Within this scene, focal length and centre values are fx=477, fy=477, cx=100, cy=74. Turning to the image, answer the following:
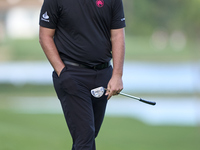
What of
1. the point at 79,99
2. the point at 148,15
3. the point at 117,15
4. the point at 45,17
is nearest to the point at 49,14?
the point at 45,17

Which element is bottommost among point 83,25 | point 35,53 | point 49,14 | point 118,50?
point 35,53

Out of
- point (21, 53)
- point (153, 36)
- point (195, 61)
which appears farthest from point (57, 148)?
point (153, 36)

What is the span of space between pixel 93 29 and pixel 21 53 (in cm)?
3229

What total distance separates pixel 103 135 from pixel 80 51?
195 inches

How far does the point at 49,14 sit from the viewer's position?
141 inches

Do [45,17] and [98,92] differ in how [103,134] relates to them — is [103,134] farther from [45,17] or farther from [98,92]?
[45,17]

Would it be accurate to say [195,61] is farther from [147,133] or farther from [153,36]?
[153,36]

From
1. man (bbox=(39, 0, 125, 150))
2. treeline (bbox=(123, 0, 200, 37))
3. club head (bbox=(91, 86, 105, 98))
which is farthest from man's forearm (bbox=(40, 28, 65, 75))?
treeline (bbox=(123, 0, 200, 37))

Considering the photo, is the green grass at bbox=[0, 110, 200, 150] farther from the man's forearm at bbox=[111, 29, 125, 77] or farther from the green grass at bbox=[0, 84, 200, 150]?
the man's forearm at bbox=[111, 29, 125, 77]

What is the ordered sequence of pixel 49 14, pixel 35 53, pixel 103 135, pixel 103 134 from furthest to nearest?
pixel 35 53 → pixel 103 134 → pixel 103 135 → pixel 49 14

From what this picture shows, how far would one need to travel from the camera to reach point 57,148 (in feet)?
21.0

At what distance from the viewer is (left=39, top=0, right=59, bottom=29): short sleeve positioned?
357 cm

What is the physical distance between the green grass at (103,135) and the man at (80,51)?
105 inches

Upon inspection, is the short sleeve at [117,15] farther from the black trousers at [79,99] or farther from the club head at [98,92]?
the club head at [98,92]
